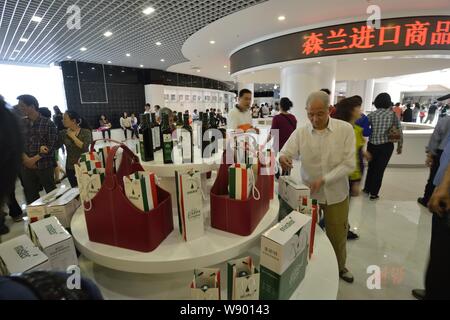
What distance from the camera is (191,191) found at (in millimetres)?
955

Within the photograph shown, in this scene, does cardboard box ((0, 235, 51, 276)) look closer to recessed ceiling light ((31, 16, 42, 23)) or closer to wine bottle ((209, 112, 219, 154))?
wine bottle ((209, 112, 219, 154))

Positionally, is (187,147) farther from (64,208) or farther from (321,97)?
(321,97)

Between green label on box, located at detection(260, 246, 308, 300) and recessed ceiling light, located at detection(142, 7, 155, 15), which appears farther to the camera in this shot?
recessed ceiling light, located at detection(142, 7, 155, 15)

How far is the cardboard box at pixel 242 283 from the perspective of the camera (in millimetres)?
852

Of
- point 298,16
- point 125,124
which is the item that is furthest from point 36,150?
point 125,124

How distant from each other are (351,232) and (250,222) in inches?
84.3

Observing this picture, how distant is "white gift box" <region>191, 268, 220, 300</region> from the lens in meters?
0.84

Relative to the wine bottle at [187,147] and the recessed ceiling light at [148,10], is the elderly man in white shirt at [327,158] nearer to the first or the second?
the wine bottle at [187,147]

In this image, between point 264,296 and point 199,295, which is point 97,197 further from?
point 264,296

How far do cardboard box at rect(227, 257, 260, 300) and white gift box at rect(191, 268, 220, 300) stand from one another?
50 millimetres

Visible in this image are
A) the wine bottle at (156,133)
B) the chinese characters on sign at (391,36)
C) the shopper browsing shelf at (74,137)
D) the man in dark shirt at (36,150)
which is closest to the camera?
the wine bottle at (156,133)

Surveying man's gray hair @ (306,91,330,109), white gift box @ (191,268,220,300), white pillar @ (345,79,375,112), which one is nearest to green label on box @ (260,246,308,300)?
white gift box @ (191,268,220,300)

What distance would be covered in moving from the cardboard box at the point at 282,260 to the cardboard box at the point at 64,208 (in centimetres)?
108

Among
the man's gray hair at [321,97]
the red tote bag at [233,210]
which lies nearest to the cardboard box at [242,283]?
the red tote bag at [233,210]
